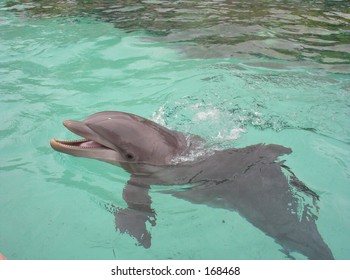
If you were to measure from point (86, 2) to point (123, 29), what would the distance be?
4.19 m

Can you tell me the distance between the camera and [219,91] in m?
7.34

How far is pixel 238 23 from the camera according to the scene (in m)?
11.2

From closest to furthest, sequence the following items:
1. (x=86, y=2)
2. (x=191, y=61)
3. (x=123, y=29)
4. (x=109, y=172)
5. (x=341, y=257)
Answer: (x=341, y=257)
(x=109, y=172)
(x=191, y=61)
(x=123, y=29)
(x=86, y=2)

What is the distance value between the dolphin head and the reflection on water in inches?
197

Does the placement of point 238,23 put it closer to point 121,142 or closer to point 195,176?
point 195,176

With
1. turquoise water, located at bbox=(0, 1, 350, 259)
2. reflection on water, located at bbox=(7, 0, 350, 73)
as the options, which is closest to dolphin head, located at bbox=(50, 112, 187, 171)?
turquoise water, located at bbox=(0, 1, 350, 259)

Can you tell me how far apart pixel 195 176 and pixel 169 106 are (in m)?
2.48

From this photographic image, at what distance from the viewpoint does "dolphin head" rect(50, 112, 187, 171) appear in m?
4.27

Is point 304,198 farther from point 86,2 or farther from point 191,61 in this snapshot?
point 86,2

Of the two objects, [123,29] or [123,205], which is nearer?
[123,205]

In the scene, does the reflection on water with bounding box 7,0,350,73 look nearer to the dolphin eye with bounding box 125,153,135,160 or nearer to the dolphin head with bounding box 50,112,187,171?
the dolphin head with bounding box 50,112,187,171

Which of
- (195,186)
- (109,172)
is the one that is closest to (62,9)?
(109,172)

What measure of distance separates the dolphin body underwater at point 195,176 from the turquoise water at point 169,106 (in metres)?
0.15
